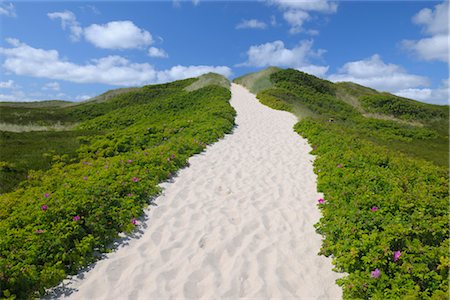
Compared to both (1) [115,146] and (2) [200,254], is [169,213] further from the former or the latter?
(1) [115,146]

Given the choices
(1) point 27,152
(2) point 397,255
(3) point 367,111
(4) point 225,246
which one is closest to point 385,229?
(2) point 397,255

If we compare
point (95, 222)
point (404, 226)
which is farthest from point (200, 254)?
point (404, 226)

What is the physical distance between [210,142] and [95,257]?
1051 centimetres

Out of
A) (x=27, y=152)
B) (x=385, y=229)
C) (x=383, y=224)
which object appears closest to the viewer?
(x=385, y=229)

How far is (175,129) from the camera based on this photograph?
19.0 meters

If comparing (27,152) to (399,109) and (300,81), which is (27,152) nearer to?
(300,81)

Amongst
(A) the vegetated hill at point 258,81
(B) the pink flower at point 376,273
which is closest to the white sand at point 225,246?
(B) the pink flower at point 376,273

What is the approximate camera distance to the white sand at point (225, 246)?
18.3 ft

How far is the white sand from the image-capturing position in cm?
559

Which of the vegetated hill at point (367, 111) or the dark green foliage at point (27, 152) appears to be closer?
the dark green foliage at point (27, 152)

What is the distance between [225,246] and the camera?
22.6 feet

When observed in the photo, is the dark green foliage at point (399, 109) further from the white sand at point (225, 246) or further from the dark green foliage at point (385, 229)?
the white sand at point (225, 246)

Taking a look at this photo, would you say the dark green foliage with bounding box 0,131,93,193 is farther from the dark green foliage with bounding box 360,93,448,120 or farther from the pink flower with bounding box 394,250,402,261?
the dark green foliage with bounding box 360,93,448,120

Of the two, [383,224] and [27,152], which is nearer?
[383,224]
